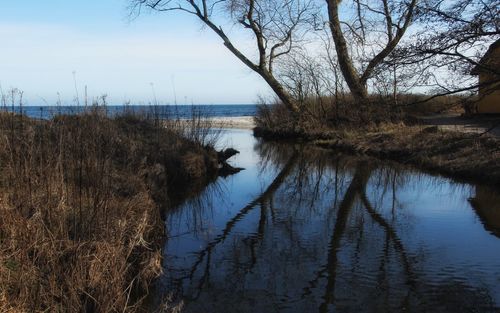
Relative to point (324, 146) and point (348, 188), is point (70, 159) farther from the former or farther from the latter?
point (324, 146)

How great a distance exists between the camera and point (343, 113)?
95.7 ft

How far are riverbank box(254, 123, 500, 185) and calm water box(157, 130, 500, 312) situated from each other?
1.11 m

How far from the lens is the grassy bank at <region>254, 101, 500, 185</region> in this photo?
15.6 m

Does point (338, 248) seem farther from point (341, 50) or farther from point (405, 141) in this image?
point (341, 50)

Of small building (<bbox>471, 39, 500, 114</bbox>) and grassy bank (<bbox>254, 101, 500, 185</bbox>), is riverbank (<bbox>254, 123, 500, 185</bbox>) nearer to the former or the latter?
grassy bank (<bbox>254, 101, 500, 185</bbox>)

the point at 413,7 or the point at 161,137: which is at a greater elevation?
the point at 413,7

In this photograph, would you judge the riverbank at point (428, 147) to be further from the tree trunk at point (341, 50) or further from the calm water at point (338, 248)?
the tree trunk at point (341, 50)

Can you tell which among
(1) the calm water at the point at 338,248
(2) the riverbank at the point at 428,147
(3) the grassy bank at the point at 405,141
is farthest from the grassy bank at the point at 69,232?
(3) the grassy bank at the point at 405,141

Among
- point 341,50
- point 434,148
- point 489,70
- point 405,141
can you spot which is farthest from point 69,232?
point 341,50

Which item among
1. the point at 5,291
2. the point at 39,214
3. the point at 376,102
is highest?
the point at 376,102

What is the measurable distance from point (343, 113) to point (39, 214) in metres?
24.9

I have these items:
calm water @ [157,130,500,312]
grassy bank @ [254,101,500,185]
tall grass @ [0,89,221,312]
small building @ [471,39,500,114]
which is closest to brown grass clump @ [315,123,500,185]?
grassy bank @ [254,101,500,185]

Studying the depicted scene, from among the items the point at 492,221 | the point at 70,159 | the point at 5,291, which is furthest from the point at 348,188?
the point at 5,291

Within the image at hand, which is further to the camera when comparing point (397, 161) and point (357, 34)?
point (357, 34)
